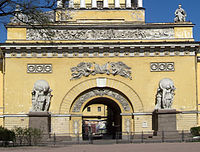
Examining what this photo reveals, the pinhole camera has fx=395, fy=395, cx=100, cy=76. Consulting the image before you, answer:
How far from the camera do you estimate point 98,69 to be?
30.1 m

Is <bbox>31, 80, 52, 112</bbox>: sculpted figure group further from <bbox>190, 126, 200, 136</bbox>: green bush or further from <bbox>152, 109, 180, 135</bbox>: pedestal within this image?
<bbox>190, 126, 200, 136</bbox>: green bush

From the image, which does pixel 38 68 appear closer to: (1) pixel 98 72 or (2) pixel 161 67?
(1) pixel 98 72

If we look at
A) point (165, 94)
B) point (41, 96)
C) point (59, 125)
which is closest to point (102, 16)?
point (165, 94)

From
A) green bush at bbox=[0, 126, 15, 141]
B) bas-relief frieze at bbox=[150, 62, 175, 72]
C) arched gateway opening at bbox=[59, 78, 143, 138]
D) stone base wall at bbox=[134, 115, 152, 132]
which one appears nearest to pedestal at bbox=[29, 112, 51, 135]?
arched gateway opening at bbox=[59, 78, 143, 138]

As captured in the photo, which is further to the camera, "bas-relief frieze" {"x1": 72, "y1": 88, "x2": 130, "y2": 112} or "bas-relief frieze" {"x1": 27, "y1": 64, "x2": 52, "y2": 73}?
"bas-relief frieze" {"x1": 72, "y1": 88, "x2": 130, "y2": 112}

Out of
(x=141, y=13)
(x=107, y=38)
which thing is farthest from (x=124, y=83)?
(x=141, y=13)

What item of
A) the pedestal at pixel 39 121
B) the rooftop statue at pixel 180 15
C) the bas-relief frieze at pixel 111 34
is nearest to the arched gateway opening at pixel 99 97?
the pedestal at pixel 39 121

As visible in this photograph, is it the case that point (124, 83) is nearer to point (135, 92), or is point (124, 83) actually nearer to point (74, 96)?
point (135, 92)

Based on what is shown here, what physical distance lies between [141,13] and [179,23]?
570 cm

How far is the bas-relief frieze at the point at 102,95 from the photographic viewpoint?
30.4 meters

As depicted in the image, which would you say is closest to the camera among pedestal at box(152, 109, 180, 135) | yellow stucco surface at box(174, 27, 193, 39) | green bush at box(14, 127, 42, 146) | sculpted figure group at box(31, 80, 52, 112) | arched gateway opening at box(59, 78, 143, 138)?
green bush at box(14, 127, 42, 146)

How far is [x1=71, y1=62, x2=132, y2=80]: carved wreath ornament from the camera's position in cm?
3006

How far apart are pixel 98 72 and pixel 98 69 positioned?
0.76 feet

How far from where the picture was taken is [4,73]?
3097 centimetres
